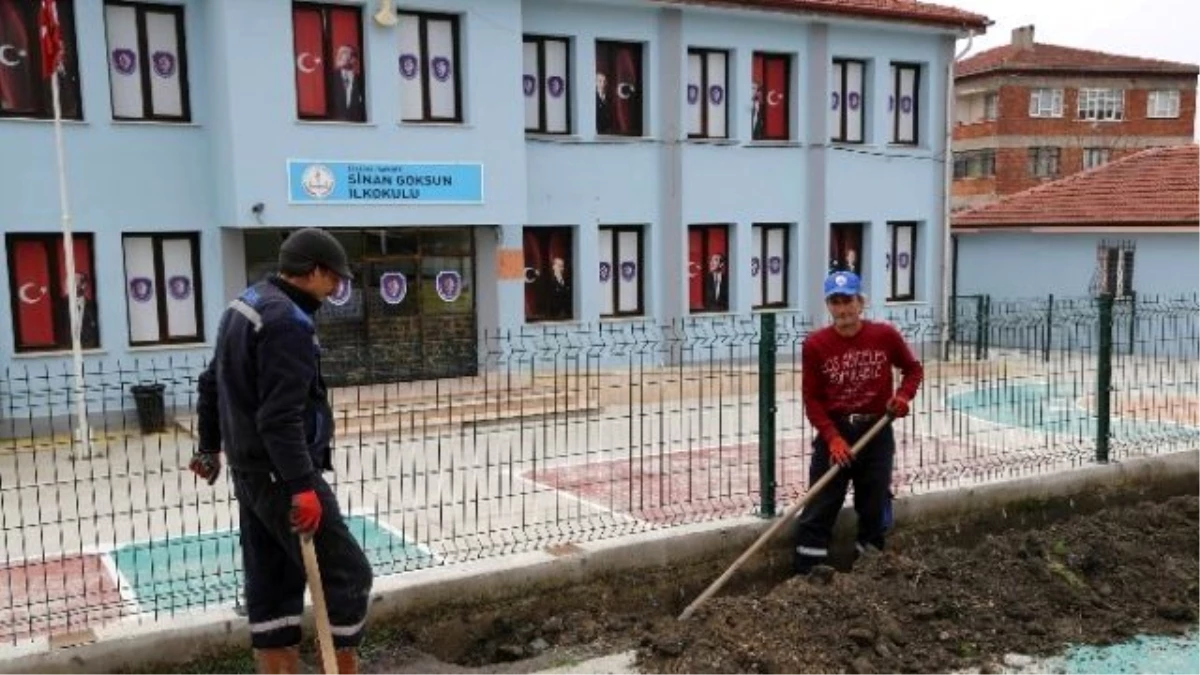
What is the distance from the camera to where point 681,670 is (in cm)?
485

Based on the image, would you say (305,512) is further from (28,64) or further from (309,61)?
(309,61)

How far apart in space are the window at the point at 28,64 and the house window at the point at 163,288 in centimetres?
181

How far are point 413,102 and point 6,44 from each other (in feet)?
16.0

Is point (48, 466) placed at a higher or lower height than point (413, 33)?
lower

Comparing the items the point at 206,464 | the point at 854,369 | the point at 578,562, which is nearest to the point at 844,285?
the point at 854,369

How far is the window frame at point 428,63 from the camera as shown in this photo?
48.2ft

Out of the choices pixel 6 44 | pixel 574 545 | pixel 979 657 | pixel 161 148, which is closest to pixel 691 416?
pixel 574 545

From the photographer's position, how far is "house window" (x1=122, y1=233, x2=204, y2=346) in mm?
13492

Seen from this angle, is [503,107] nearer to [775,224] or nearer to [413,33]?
[413,33]

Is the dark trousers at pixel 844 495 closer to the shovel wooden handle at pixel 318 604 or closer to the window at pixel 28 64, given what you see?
the shovel wooden handle at pixel 318 604

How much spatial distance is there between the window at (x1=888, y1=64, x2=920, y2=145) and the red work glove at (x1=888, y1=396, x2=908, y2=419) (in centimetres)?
1441

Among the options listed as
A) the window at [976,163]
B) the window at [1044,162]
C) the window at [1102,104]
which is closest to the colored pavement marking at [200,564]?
the window at [976,163]

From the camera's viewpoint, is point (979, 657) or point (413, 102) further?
point (413, 102)

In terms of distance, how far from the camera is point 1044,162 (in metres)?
46.5
